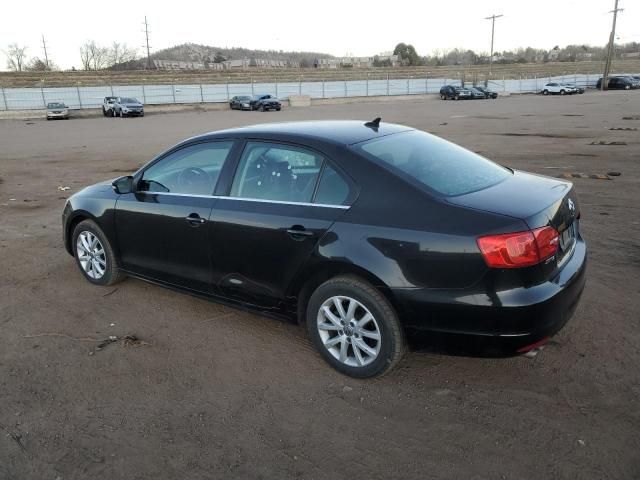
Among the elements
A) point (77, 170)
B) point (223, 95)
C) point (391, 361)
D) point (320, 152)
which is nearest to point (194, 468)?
point (391, 361)

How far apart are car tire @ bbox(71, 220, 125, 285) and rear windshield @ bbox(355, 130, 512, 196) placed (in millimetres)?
2778

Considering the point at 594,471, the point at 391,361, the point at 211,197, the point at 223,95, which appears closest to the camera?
the point at 594,471

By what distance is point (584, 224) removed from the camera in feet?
22.2

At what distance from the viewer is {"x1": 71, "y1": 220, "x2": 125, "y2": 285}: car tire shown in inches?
199

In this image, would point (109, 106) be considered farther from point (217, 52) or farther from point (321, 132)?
point (217, 52)

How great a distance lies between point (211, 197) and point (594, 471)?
9.83ft

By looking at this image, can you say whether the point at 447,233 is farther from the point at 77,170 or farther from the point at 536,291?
the point at 77,170

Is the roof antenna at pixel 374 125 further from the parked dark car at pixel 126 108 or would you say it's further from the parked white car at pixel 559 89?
the parked white car at pixel 559 89

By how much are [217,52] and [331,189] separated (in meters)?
166

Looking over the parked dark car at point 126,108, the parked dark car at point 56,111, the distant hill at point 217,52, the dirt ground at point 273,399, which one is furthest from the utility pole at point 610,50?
the distant hill at point 217,52

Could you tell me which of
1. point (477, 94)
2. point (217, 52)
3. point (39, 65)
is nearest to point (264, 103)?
point (477, 94)

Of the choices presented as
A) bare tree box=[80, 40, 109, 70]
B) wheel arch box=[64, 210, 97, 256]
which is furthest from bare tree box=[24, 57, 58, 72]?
wheel arch box=[64, 210, 97, 256]

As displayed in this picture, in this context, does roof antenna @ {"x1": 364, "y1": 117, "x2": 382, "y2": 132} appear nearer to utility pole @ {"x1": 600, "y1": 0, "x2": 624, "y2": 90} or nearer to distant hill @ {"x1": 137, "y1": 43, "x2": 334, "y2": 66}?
utility pole @ {"x1": 600, "y1": 0, "x2": 624, "y2": 90}

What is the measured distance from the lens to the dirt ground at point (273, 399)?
9.08ft
